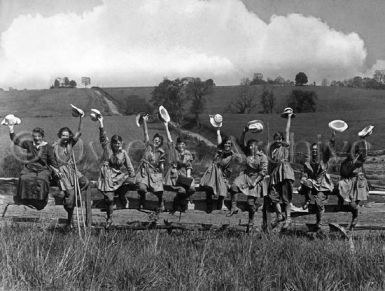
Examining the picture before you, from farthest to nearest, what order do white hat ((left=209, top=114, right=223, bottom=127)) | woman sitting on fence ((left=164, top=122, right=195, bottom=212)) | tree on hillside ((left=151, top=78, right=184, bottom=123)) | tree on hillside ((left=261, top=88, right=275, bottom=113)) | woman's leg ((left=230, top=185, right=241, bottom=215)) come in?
tree on hillside ((left=261, top=88, right=275, bottom=113)) < tree on hillside ((left=151, top=78, right=184, bottom=123)) < white hat ((left=209, top=114, right=223, bottom=127)) < woman sitting on fence ((left=164, top=122, right=195, bottom=212)) < woman's leg ((left=230, top=185, right=241, bottom=215))

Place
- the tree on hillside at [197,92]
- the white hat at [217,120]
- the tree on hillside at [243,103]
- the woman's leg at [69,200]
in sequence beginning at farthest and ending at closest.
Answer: the tree on hillside at [243,103] → the tree on hillside at [197,92] → the white hat at [217,120] → the woman's leg at [69,200]

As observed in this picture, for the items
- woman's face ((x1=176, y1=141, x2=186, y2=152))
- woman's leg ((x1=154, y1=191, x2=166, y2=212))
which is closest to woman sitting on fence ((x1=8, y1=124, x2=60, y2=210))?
woman's leg ((x1=154, y1=191, x2=166, y2=212))

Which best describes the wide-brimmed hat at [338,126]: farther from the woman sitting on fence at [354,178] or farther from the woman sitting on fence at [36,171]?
the woman sitting on fence at [36,171]

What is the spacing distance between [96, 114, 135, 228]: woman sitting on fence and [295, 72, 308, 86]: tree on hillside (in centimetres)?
747

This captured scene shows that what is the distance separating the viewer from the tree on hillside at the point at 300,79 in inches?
599

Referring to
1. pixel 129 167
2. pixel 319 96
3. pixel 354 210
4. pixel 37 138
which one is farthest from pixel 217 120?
pixel 319 96

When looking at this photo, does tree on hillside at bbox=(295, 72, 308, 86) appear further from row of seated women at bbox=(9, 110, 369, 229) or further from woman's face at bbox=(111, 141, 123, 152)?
woman's face at bbox=(111, 141, 123, 152)

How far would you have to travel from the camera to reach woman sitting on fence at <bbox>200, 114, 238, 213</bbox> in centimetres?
924

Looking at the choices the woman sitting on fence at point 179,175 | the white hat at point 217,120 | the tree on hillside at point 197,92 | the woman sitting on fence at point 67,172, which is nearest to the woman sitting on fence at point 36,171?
the woman sitting on fence at point 67,172

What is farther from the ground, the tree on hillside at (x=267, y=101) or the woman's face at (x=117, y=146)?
the tree on hillside at (x=267, y=101)

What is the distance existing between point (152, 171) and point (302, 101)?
9.03 meters

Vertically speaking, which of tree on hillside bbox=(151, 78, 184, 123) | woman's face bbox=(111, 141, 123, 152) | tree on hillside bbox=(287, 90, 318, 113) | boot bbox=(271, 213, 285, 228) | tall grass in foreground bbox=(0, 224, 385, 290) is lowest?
tall grass in foreground bbox=(0, 224, 385, 290)

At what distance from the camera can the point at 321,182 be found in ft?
30.0

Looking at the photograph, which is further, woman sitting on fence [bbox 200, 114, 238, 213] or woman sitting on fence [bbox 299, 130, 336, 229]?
woman sitting on fence [bbox 200, 114, 238, 213]
